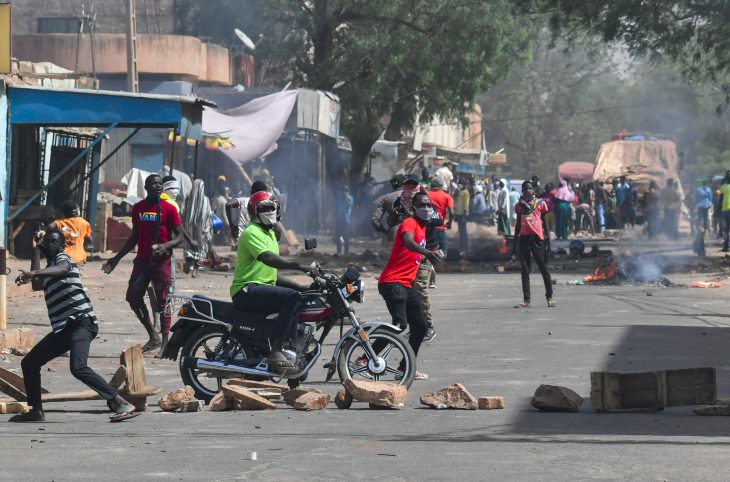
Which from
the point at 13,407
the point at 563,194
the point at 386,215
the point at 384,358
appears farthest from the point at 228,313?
the point at 563,194

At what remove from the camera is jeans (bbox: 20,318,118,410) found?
30.8ft

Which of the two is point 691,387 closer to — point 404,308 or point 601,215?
point 404,308

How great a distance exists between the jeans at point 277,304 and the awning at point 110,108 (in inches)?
363

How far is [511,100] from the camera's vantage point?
9206 cm

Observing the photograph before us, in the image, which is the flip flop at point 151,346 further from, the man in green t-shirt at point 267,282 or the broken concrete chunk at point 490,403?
the broken concrete chunk at point 490,403

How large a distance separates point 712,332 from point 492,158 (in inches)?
2266

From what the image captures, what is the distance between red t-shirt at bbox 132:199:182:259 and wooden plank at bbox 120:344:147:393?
341 cm

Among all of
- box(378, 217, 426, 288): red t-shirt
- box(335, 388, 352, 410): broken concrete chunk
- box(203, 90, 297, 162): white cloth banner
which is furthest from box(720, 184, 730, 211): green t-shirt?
box(335, 388, 352, 410): broken concrete chunk

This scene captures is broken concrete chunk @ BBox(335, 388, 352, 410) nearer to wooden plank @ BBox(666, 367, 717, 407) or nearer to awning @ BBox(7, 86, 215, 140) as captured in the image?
wooden plank @ BBox(666, 367, 717, 407)

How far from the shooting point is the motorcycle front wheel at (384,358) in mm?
10656

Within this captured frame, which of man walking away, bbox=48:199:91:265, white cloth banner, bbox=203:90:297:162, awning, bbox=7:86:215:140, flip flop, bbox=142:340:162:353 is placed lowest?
flip flop, bbox=142:340:162:353

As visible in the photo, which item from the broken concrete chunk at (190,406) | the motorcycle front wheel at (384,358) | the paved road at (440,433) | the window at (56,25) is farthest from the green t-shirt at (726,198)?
the broken concrete chunk at (190,406)

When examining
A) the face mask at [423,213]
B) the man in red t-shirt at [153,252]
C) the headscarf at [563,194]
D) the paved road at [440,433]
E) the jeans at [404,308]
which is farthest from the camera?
the headscarf at [563,194]

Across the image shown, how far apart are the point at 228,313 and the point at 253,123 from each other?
68.4 ft
